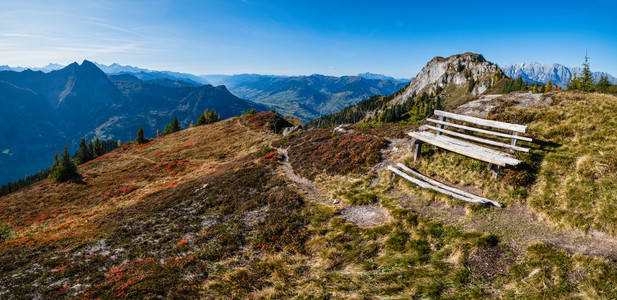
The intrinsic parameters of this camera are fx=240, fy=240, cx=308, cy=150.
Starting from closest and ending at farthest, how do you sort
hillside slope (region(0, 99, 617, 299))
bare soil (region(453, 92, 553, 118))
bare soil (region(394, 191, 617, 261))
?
hillside slope (region(0, 99, 617, 299))
bare soil (region(394, 191, 617, 261))
bare soil (region(453, 92, 553, 118))

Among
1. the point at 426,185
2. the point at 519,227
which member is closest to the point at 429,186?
the point at 426,185

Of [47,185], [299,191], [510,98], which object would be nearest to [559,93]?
[510,98]

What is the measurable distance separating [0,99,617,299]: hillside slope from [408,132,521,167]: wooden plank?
3.82ft

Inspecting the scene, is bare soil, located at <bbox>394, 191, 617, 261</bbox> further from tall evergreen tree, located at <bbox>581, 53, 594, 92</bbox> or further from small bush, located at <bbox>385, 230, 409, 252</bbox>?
tall evergreen tree, located at <bbox>581, 53, 594, 92</bbox>

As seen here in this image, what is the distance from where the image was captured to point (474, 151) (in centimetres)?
1309

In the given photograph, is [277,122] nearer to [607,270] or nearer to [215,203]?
[215,203]

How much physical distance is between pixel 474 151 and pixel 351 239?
8.25 meters

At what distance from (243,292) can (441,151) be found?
1500 cm

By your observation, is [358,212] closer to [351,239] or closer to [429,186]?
[351,239]

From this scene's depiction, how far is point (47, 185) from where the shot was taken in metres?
50.9

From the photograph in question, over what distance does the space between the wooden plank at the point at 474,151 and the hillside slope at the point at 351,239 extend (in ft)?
3.82

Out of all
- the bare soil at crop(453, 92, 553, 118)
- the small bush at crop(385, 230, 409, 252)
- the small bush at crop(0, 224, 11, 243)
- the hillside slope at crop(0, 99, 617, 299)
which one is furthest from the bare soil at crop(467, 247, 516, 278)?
the small bush at crop(0, 224, 11, 243)

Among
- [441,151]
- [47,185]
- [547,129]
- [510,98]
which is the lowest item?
[47,185]

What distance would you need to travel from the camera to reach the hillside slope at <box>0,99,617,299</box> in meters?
8.06
